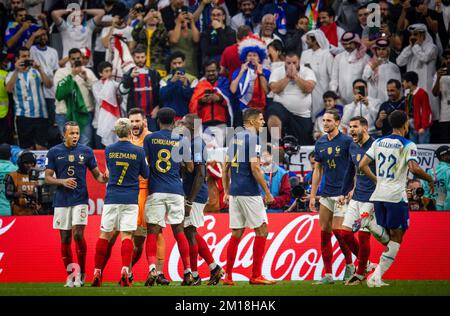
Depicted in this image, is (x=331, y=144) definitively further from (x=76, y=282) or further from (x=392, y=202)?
(x=76, y=282)

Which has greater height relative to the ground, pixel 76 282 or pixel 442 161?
pixel 442 161

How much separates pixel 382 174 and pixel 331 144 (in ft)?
5.82

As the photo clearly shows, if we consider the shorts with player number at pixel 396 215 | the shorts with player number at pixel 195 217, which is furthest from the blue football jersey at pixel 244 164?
the shorts with player number at pixel 396 215

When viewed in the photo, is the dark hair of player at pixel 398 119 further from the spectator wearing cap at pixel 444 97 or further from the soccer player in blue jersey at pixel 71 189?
the spectator wearing cap at pixel 444 97

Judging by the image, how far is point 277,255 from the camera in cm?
1739

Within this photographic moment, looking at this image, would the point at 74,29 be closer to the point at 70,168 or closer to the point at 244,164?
the point at 70,168

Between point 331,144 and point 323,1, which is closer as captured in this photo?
point 331,144

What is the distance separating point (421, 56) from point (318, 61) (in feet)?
7.82

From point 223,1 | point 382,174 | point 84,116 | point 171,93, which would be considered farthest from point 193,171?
point 223,1

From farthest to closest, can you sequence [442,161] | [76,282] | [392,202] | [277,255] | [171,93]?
[171,93] → [442,161] → [277,255] → [76,282] → [392,202]

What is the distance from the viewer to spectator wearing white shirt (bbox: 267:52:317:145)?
68.2 feet

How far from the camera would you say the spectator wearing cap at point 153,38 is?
2156cm

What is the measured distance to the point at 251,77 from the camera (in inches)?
819

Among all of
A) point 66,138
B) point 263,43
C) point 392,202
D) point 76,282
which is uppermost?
point 263,43
